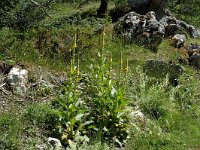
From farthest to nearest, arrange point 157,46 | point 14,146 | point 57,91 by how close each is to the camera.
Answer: point 157,46 < point 57,91 < point 14,146

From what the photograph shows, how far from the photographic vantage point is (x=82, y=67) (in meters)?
11.7

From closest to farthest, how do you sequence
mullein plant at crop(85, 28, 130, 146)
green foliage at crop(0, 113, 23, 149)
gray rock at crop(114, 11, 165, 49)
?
1. green foliage at crop(0, 113, 23, 149)
2. mullein plant at crop(85, 28, 130, 146)
3. gray rock at crop(114, 11, 165, 49)

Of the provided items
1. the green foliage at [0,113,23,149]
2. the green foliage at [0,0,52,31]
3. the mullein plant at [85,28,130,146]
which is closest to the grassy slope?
the green foliage at [0,113,23,149]

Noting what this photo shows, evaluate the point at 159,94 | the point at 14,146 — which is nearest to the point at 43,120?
the point at 14,146

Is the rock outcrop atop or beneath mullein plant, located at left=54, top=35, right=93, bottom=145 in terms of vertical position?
beneath

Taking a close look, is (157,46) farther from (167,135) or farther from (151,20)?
(167,135)

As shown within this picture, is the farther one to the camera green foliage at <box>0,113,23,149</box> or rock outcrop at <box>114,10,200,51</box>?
rock outcrop at <box>114,10,200,51</box>

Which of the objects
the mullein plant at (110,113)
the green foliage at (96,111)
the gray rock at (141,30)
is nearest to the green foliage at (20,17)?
the gray rock at (141,30)

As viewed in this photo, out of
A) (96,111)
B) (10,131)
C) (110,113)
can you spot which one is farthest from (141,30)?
(10,131)

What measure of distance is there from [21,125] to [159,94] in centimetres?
349

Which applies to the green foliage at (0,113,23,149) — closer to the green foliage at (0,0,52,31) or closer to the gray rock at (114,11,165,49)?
the gray rock at (114,11,165,49)

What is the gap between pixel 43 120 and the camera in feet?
27.2

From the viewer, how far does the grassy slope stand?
789 centimetres

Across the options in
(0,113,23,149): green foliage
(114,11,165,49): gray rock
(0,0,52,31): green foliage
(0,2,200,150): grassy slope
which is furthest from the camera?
(0,0,52,31): green foliage
